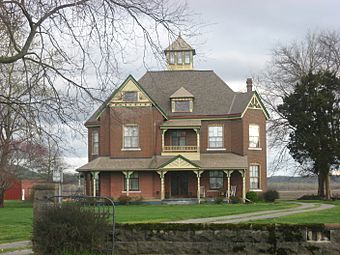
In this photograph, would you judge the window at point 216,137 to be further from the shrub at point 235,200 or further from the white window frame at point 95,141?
the white window frame at point 95,141

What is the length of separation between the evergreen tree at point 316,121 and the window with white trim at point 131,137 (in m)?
13.2

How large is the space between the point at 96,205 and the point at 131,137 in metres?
35.4

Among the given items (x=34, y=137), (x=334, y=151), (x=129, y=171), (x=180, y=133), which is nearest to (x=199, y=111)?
(x=180, y=133)

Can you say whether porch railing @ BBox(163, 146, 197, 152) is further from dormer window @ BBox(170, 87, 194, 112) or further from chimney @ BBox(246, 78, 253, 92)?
chimney @ BBox(246, 78, 253, 92)

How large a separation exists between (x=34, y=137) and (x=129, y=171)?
112ft

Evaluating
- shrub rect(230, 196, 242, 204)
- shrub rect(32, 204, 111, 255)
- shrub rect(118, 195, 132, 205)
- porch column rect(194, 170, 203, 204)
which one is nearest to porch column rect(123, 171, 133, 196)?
shrub rect(118, 195, 132, 205)

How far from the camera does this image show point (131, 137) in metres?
50.5

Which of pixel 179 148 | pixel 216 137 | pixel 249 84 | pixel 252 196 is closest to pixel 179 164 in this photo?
pixel 179 148

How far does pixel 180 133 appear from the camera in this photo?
→ 2035 inches

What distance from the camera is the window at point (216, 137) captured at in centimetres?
5119

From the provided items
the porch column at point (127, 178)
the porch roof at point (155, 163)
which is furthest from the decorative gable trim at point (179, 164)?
the porch column at point (127, 178)

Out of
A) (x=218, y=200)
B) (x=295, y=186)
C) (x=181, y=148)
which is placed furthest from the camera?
(x=295, y=186)

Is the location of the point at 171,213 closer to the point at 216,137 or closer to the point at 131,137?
the point at 131,137

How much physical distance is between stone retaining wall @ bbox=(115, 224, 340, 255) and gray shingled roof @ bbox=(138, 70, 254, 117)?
117ft
